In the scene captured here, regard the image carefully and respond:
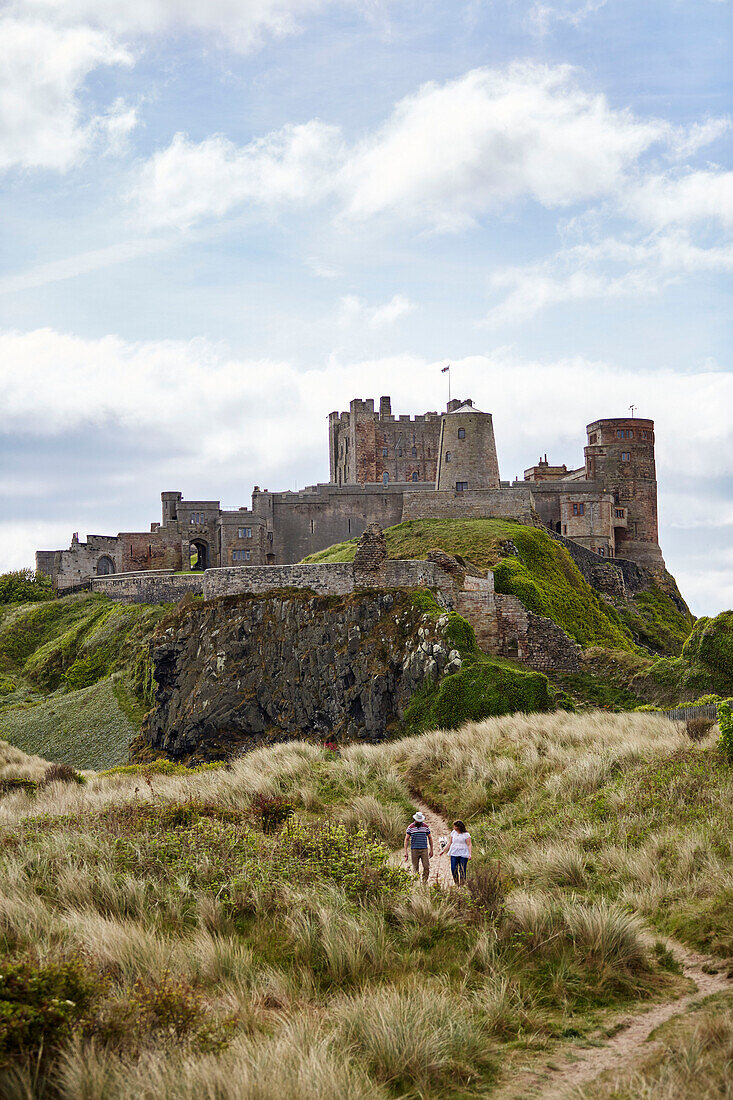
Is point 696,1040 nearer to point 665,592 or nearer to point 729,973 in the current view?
point 729,973

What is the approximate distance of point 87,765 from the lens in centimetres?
3872

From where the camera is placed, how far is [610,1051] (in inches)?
277

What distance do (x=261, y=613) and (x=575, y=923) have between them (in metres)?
27.9

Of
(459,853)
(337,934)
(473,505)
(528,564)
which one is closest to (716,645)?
(528,564)

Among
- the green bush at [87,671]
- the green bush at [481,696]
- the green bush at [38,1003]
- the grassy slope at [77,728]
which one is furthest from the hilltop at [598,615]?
the green bush at [38,1003]

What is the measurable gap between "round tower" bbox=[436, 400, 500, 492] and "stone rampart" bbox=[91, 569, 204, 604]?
16007mm

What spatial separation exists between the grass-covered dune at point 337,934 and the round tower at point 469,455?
3291 cm

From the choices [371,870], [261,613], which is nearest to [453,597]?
[261,613]

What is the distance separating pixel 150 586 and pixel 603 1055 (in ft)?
169

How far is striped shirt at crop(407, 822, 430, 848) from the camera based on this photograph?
12.9m

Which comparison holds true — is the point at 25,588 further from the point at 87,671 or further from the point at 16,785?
the point at 16,785

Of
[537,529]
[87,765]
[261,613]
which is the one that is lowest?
[87,765]

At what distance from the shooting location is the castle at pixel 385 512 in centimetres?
4956

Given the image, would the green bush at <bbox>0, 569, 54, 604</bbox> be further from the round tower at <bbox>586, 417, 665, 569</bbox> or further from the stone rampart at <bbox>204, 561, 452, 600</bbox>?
the round tower at <bbox>586, 417, 665, 569</bbox>
